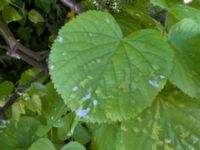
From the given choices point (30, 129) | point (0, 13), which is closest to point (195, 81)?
point (30, 129)

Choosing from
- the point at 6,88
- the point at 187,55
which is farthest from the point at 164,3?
the point at 6,88

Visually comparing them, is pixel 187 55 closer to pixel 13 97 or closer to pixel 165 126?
pixel 165 126

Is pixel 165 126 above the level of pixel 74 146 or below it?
above

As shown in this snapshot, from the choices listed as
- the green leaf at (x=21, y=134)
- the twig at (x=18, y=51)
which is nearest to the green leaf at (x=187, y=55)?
the green leaf at (x=21, y=134)

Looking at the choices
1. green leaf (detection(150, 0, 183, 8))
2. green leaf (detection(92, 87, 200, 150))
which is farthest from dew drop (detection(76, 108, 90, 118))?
green leaf (detection(150, 0, 183, 8))

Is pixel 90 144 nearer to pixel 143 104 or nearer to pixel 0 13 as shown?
pixel 143 104

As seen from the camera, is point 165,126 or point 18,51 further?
point 18,51
